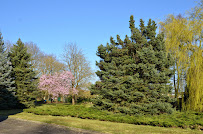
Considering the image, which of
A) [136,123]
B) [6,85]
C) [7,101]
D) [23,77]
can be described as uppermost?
[23,77]

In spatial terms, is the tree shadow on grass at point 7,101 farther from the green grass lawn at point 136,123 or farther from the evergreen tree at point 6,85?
the green grass lawn at point 136,123

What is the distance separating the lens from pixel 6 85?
22344mm

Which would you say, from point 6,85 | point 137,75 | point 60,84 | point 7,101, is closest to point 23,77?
point 6,85

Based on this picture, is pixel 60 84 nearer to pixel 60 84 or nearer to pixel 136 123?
pixel 60 84

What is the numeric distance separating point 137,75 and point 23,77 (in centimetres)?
1612

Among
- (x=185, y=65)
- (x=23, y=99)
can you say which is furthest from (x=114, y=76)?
(x=23, y=99)

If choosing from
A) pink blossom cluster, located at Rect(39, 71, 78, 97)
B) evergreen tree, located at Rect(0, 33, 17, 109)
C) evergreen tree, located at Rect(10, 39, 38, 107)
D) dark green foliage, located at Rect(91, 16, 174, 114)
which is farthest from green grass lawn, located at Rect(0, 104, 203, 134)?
pink blossom cluster, located at Rect(39, 71, 78, 97)

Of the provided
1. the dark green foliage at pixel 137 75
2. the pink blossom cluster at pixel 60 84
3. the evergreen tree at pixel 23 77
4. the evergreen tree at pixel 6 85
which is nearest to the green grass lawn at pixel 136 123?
the dark green foliage at pixel 137 75

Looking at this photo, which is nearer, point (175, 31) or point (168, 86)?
point (168, 86)

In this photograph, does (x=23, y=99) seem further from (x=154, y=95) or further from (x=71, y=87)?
(x=154, y=95)

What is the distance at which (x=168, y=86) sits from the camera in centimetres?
1541

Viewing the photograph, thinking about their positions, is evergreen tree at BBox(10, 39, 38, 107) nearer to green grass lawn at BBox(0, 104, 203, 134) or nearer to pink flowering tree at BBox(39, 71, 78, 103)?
green grass lawn at BBox(0, 104, 203, 134)

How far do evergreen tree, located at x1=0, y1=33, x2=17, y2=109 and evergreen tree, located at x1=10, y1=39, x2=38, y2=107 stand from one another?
0.88m

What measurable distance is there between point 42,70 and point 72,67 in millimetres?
9757
